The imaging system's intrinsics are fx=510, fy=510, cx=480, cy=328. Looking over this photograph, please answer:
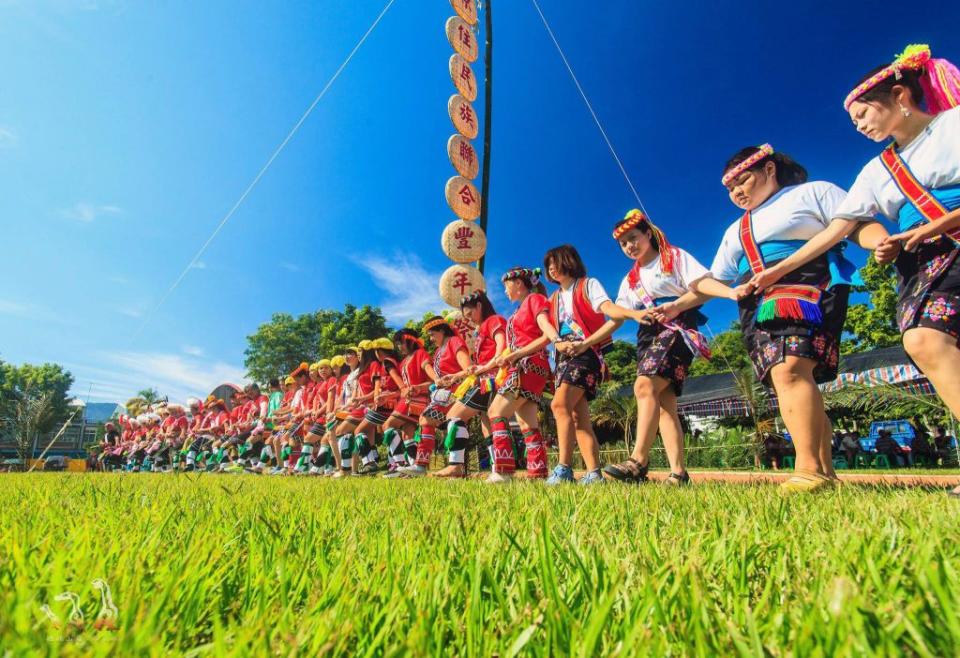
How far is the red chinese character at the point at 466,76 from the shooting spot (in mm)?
14320

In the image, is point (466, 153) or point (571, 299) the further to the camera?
point (466, 153)

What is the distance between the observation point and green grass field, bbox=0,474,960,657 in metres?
0.60

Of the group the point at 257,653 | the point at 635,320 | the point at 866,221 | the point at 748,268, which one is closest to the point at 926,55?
the point at 866,221

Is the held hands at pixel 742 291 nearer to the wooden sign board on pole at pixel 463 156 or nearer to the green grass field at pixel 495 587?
the green grass field at pixel 495 587

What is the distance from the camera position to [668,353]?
3904 mm

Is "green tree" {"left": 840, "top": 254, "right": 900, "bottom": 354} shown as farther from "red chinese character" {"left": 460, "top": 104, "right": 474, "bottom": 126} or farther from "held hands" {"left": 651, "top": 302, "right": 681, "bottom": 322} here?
"held hands" {"left": 651, "top": 302, "right": 681, "bottom": 322}

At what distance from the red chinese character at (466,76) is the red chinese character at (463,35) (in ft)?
2.39

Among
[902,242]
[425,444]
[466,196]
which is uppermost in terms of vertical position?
[466,196]

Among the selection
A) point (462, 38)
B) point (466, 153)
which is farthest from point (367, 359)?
point (462, 38)

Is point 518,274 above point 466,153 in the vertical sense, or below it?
below

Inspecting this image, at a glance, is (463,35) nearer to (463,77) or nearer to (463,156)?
(463,77)

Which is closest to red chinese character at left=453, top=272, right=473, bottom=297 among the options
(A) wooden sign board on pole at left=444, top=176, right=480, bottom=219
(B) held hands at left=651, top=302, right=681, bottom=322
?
(A) wooden sign board on pole at left=444, top=176, right=480, bottom=219

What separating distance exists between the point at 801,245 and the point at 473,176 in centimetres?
1175

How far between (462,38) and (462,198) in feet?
16.8
